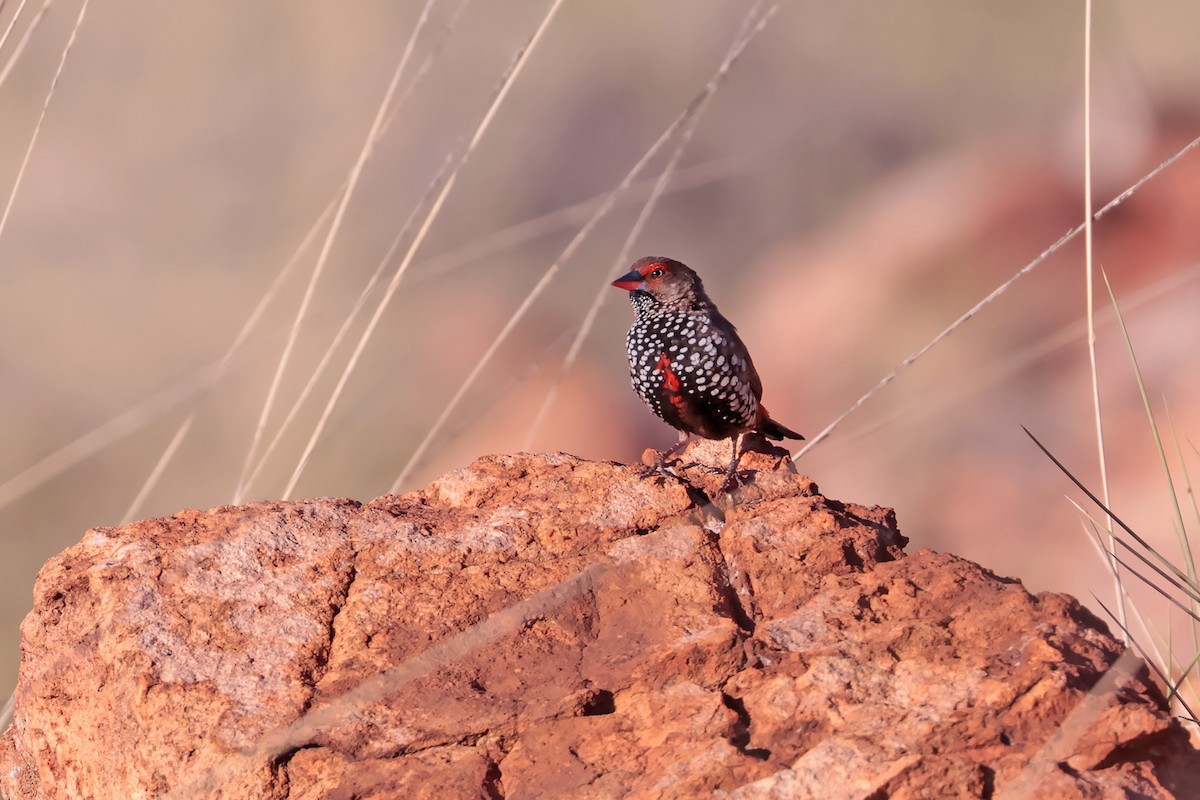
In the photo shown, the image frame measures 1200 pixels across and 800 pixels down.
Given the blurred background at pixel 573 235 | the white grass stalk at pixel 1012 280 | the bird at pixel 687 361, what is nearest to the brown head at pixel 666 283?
the bird at pixel 687 361

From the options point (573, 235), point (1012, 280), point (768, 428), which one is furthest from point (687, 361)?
point (573, 235)

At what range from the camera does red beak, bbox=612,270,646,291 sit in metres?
4.81

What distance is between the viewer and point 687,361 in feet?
15.0

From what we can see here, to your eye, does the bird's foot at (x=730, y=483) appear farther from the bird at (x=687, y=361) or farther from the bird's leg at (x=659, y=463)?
the bird at (x=687, y=361)

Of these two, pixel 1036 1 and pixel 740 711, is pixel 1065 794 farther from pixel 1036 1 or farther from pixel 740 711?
pixel 1036 1

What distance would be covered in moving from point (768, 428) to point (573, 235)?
18.9ft

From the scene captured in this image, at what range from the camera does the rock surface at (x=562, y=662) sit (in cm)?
246

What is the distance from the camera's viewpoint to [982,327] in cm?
993

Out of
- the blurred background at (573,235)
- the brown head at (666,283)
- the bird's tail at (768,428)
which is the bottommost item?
the bird's tail at (768,428)

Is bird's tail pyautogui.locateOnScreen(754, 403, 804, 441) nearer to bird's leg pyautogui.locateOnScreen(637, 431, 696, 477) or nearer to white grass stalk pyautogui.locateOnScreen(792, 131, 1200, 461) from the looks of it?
bird's leg pyautogui.locateOnScreen(637, 431, 696, 477)

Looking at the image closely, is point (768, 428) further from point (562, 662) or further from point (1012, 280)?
point (562, 662)

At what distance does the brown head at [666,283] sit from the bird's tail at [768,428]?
17.6 inches

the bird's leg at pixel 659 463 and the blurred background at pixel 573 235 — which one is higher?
the blurred background at pixel 573 235

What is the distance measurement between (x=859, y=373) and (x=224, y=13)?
19.3 ft
